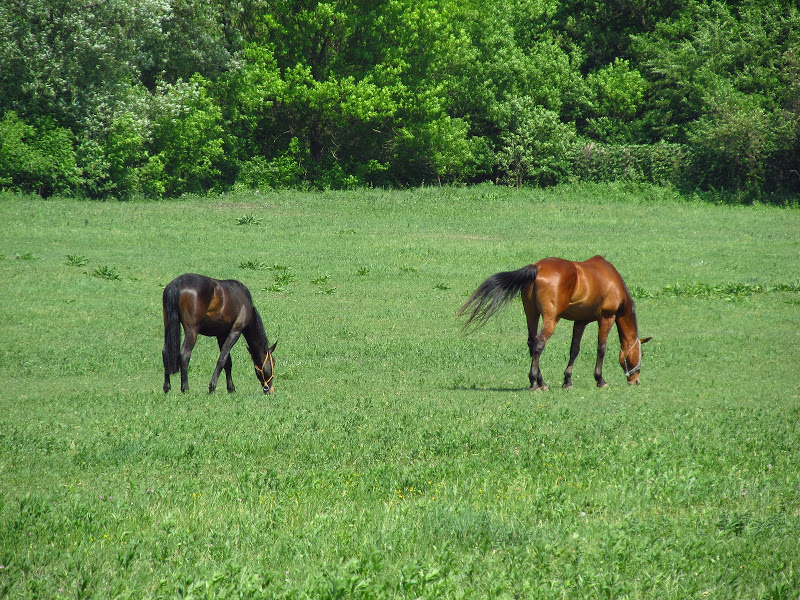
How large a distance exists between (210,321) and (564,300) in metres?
6.14

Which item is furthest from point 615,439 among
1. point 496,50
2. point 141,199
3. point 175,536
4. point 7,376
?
point 496,50

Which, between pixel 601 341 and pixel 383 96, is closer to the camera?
pixel 601 341

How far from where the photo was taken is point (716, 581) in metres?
5.38

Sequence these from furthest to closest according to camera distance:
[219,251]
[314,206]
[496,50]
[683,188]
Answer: [496,50] → [683,188] → [314,206] → [219,251]

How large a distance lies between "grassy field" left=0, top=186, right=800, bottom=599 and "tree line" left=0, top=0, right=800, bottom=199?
18.4 metres

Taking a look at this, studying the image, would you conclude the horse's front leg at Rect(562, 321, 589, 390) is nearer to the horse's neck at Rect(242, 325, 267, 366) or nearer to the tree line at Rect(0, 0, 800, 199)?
the horse's neck at Rect(242, 325, 267, 366)

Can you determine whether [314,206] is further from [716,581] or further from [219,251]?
[716,581]

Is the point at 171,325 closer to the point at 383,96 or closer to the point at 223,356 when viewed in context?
the point at 223,356

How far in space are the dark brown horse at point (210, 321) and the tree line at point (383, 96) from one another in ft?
101

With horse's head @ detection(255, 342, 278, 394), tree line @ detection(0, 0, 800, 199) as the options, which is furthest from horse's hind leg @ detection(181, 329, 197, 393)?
tree line @ detection(0, 0, 800, 199)

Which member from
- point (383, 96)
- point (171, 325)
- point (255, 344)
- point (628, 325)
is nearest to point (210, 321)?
point (171, 325)

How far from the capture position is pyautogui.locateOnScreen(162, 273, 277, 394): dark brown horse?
1370 cm

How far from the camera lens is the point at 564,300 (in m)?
14.0

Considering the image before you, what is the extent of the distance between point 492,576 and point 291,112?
48210 millimetres
